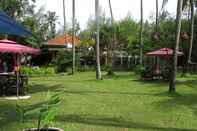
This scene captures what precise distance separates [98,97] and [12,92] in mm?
3194

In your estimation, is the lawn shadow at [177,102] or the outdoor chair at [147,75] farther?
the outdoor chair at [147,75]

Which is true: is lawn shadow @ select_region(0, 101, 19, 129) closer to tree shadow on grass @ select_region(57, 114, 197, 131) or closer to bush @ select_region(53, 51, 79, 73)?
tree shadow on grass @ select_region(57, 114, 197, 131)

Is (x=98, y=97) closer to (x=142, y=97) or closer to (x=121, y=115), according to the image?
(x=142, y=97)

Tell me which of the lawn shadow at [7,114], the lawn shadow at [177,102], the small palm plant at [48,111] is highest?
the small palm plant at [48,111]

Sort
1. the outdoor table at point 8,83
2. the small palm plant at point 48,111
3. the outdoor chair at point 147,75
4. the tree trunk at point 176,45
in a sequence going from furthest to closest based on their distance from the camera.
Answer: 1. the outdoor chair at point 147,75
2. the tree trunk at point 176,45
3. the outdoor table at point 8,83
4. the small palm plant at point 48,111

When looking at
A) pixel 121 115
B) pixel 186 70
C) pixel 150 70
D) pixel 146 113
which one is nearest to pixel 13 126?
pixel 121 115

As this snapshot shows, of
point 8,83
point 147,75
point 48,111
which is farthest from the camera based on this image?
point 147,75

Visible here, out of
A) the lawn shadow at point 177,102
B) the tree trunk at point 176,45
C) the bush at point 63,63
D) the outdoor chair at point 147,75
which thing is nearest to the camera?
the lawn shadow at point 177,102

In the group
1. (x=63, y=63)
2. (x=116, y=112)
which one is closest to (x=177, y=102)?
(x=116, y=112)

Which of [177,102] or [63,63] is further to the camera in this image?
[63,63]

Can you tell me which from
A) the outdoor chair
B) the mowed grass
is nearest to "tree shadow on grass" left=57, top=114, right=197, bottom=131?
the mowed grass

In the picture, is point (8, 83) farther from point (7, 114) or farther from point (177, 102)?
point (177, 102)

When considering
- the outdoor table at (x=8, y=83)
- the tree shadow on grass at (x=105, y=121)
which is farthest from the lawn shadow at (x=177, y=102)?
the outdoor table at (x=8, y=83)

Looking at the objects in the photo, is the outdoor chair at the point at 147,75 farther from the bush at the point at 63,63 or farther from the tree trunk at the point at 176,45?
the bush at the point at 63,63
